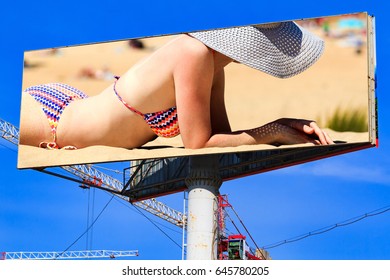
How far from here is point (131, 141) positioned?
36.5 meters

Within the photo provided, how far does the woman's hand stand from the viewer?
34.2 metres

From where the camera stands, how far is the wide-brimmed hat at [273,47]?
3500cm

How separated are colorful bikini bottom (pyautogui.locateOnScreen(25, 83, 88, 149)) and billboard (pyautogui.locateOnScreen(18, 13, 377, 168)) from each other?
38 mm

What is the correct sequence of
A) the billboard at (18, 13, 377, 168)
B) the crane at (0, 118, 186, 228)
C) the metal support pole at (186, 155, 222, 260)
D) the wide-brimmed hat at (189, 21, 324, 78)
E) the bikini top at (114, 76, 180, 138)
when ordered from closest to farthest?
the billboard at (18, 13, 377, 168)
the wide-brimmed hat at (189, 21, 324, 78)
the metal support pole at (186, 155, 222, 260)
the bikini top at (114, 76, 180, 138)
the crane at (0, 118, 186, 228)

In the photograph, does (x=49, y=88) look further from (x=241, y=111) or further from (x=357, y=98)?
(x=357, y=98)

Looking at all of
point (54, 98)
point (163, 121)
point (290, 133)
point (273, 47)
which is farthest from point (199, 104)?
point (54, 98)

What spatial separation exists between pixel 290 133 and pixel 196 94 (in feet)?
12.0

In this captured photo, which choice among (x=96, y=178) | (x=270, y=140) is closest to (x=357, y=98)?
(x=270, y=140)

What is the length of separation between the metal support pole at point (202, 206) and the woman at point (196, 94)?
1053 mm

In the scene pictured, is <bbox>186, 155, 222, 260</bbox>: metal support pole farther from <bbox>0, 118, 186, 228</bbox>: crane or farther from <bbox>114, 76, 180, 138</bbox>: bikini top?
<bbox>0, 118, 186, 228</bbox>: crane

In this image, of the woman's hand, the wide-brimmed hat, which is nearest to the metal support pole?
the woman's hand

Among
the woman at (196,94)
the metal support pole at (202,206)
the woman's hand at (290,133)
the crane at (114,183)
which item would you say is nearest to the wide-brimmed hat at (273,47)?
the woman at (196,94)
